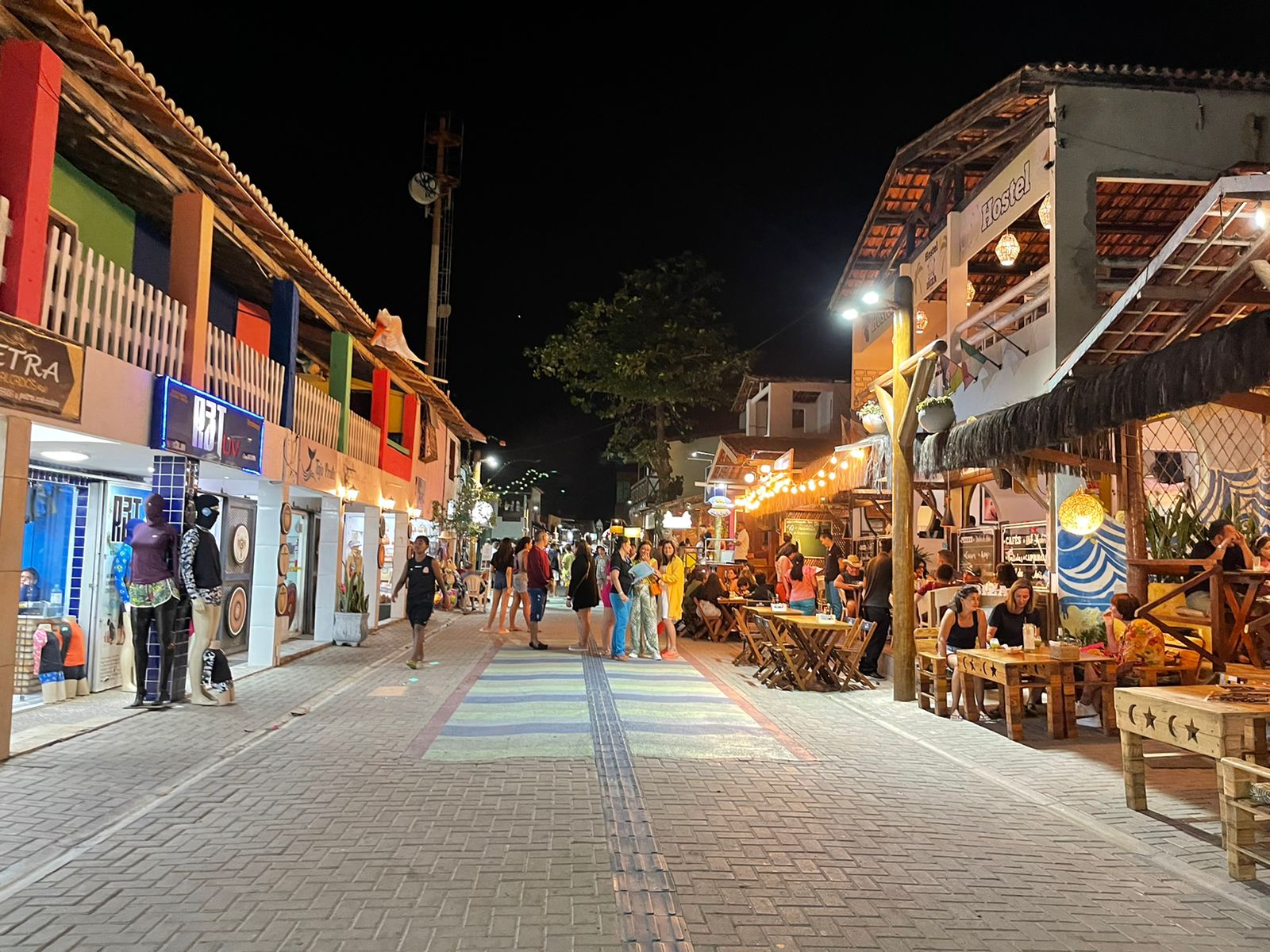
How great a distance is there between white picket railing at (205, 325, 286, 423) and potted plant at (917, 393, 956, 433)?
801cm

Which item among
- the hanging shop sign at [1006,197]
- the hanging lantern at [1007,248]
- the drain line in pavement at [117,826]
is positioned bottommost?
the drain line in pavement at [117,826]

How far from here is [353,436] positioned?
1658 centimetres

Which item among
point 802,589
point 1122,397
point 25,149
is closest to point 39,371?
point 25,149

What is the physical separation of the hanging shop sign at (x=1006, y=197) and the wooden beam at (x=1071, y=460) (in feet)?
17.6

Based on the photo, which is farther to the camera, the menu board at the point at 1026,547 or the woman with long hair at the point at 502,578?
the woman with long hair at the point at 502,578

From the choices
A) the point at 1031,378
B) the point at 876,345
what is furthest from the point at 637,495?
the point at 1031,378

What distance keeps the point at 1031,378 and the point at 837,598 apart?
215 inches

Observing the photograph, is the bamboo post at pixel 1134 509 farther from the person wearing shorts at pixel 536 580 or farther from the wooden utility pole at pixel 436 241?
the wooden utility pole at pixel 436 241

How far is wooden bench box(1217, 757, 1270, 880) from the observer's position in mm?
4566

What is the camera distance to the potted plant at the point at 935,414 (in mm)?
10156

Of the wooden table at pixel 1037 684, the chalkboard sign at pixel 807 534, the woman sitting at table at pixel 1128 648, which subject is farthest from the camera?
the chalkboard sign at pixel 807 534

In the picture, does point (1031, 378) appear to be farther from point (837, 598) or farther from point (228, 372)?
point (228, 372)

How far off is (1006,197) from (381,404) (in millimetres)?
12314

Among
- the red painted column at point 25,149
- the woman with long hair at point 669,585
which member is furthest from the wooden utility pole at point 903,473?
the red painted column at point 25,149
